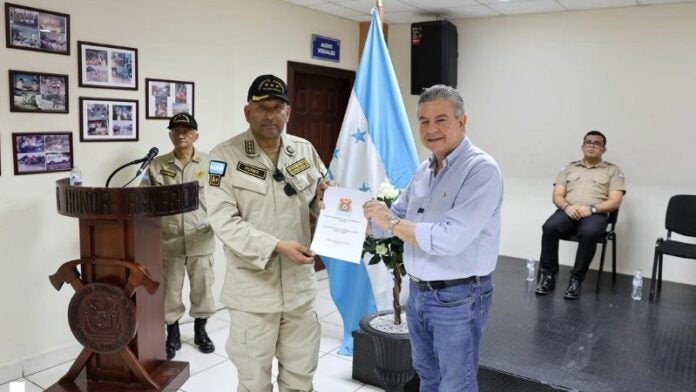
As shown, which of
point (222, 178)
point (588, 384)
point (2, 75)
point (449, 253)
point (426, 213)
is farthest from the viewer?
point (2, 75)

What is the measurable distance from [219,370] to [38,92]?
1908 mm

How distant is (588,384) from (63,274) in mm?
2429

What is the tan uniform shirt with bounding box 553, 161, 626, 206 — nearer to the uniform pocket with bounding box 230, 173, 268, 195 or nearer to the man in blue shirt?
the man in blue shirt

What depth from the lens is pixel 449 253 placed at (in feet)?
5.94

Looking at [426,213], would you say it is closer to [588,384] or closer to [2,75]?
[588,384]

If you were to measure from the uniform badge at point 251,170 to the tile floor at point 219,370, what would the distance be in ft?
4.94

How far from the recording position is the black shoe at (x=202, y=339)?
354 centimetres

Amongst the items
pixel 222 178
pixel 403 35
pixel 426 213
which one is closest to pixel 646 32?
pixel 403 35

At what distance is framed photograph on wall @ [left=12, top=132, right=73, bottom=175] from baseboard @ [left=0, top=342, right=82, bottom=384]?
42.7 inches

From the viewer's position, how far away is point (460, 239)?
1.80m

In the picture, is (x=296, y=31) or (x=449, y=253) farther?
(x=296, y=31)

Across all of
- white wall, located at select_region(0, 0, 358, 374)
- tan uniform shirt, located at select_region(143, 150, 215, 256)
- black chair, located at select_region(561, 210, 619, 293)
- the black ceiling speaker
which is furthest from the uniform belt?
the black ceiling speaker

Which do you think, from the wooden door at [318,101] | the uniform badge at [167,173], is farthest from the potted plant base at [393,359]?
the wooden door at [318,101]

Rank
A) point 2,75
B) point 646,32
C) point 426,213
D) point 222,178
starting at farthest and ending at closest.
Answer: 1. point 646,32
2. point 2,75
3. point 222,178
4. point 426,213
